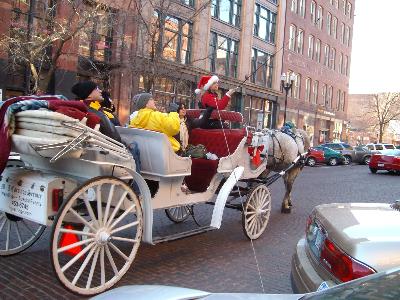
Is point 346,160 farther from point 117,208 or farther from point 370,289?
point 370,289

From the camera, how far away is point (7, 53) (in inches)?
750

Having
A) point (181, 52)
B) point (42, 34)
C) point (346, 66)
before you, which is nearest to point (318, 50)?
point (346, 66)

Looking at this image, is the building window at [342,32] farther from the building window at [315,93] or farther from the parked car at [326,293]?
the parked car at [326,293]

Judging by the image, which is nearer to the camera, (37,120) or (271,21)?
(37,120)

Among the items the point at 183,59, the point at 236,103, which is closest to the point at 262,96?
the point at 236,103

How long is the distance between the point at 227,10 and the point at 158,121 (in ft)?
100

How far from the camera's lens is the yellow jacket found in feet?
19.1

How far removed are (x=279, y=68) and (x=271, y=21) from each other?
13.8ft

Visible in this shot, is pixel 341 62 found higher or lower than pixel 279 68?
higher

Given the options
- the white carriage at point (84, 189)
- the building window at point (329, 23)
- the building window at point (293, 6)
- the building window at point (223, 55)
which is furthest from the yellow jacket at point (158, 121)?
the building window at point (329, 23)

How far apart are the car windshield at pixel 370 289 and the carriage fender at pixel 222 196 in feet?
12.7

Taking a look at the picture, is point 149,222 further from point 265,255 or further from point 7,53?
point 7,53

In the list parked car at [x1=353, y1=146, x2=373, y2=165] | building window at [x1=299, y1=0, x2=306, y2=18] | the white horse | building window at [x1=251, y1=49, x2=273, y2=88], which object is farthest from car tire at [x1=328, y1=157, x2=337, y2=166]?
the white horse

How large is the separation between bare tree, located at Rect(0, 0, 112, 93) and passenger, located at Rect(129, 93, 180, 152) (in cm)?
1132
